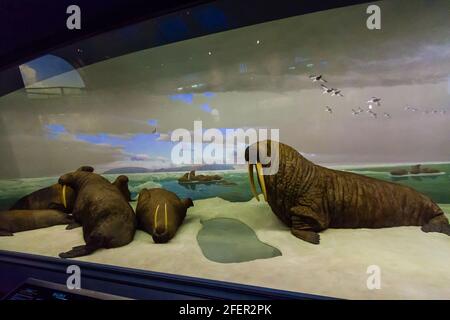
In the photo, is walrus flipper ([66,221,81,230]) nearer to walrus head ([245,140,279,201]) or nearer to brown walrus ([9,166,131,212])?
brown walrus ([9,166,131,212])

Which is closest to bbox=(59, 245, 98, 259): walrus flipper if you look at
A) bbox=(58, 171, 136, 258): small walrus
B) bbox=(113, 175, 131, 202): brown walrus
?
bbox=(58, 171, 136, 258): small walrus

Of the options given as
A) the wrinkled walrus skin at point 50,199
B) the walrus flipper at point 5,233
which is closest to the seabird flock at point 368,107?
the wrinkled walrus skin at point 50,199

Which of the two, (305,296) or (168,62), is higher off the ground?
(168,62)

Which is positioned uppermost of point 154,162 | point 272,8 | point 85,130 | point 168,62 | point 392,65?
point 272,8

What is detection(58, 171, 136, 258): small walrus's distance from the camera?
182cm

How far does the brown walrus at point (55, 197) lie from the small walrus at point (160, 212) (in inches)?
8.2

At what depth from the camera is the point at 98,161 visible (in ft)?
7.98

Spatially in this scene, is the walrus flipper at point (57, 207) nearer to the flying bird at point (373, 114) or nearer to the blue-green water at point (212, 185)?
the blue-green water at point (212, 185)

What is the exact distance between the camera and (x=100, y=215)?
6.27ft

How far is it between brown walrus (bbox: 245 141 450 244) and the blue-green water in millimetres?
62

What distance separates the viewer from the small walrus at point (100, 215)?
1820 mm

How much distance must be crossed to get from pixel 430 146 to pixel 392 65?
1.74 ft
